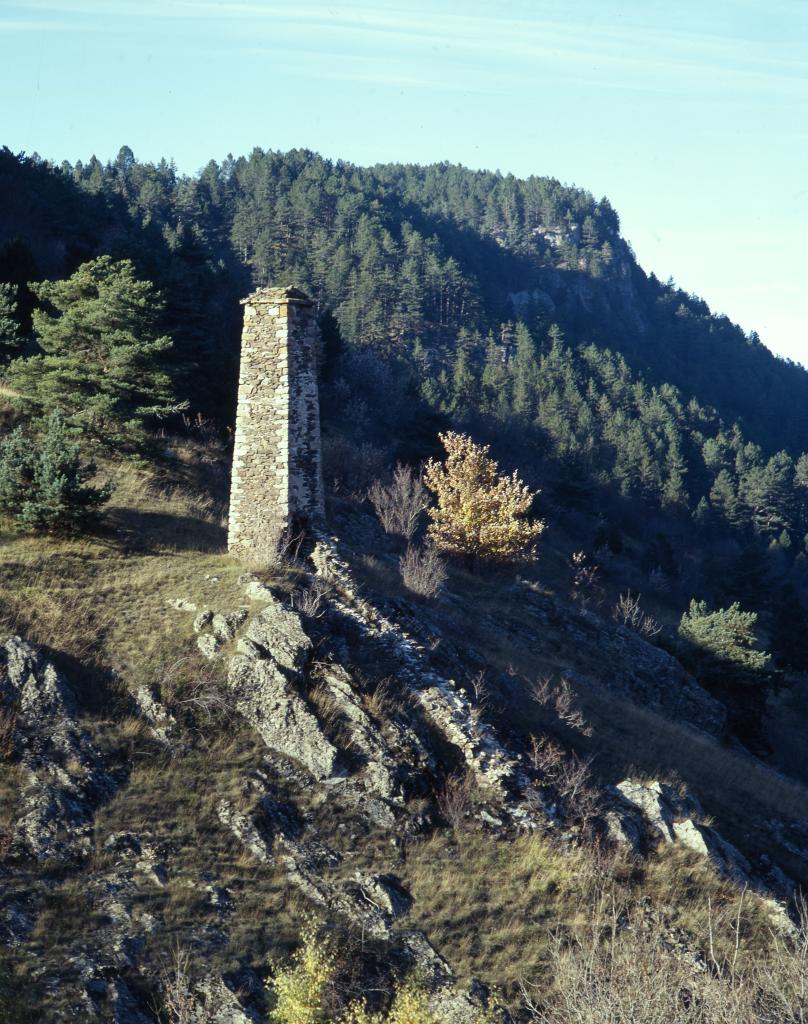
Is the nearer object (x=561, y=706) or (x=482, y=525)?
(x=561, y=706)

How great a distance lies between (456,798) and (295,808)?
2863 millimetres

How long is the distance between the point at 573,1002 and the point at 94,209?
214 ft

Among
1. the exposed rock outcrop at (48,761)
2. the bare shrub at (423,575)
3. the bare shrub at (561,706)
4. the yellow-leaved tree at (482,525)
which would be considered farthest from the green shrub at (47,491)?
the yellow-leaved tree at (482,525)

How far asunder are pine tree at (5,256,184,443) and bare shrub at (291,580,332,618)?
9.75 meters

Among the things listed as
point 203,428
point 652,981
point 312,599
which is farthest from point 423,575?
point 652,981

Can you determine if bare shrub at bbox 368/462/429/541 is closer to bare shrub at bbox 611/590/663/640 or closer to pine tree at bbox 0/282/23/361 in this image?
bare shrub at bbox 611/590/663/640

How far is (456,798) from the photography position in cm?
1519

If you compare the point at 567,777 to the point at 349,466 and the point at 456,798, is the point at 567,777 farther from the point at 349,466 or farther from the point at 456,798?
the point at 349,466

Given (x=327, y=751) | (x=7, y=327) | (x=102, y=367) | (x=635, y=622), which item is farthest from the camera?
(x=635, y=622)

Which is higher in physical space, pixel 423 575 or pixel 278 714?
pixel 423 575

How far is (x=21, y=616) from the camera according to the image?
634 inches

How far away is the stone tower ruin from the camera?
19.5 meters

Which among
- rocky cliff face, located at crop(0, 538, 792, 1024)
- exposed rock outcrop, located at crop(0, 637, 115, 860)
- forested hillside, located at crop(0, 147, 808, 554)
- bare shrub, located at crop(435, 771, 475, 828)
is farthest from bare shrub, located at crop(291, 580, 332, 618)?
forested hillside, located at crop(0, 147, 808, 554)

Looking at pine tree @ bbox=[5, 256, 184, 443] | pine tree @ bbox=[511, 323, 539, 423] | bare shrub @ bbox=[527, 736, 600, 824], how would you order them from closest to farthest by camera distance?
bare shrub @ bbox=[527, 736, 600, 824], pine tree @ bbox=[5, 256, 184, 443], pine tree @ bbox=[511, 323, 539, 423]
